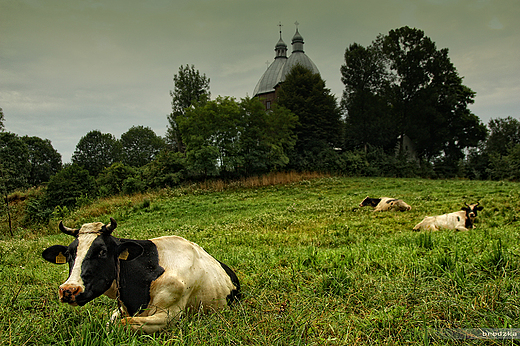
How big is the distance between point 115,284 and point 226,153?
2029 centimetres

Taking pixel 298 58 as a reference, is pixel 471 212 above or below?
below

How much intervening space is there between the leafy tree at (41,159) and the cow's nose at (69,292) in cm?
5183

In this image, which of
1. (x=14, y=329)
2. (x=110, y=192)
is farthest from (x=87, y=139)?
(x=14, y=329)

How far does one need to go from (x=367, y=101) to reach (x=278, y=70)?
22848 millimetres

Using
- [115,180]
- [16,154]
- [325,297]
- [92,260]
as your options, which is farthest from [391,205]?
[16,154]

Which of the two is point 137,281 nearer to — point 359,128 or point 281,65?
point 359,128

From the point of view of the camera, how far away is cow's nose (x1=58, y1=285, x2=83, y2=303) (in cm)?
204

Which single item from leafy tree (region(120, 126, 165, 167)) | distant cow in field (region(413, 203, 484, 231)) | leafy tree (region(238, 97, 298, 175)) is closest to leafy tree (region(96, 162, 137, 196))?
leafy tree (region(238, 97, 298, 175))

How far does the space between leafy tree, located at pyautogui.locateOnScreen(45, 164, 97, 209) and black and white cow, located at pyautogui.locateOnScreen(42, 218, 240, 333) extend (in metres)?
20.6

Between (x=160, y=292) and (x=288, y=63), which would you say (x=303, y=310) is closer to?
(x=160, y=292)

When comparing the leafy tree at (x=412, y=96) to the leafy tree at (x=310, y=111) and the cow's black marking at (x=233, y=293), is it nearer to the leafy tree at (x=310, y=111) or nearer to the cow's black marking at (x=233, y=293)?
the leafy tree at (x=310, y=111)

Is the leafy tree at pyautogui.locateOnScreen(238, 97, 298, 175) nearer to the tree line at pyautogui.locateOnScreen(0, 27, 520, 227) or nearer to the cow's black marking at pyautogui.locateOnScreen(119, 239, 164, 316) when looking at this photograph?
the tree line at pyautogui.locateOnScreen(0, 27, 520, 227)

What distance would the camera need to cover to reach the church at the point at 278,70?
48.7 metres

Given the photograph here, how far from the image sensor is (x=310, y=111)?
30078 millimetres
